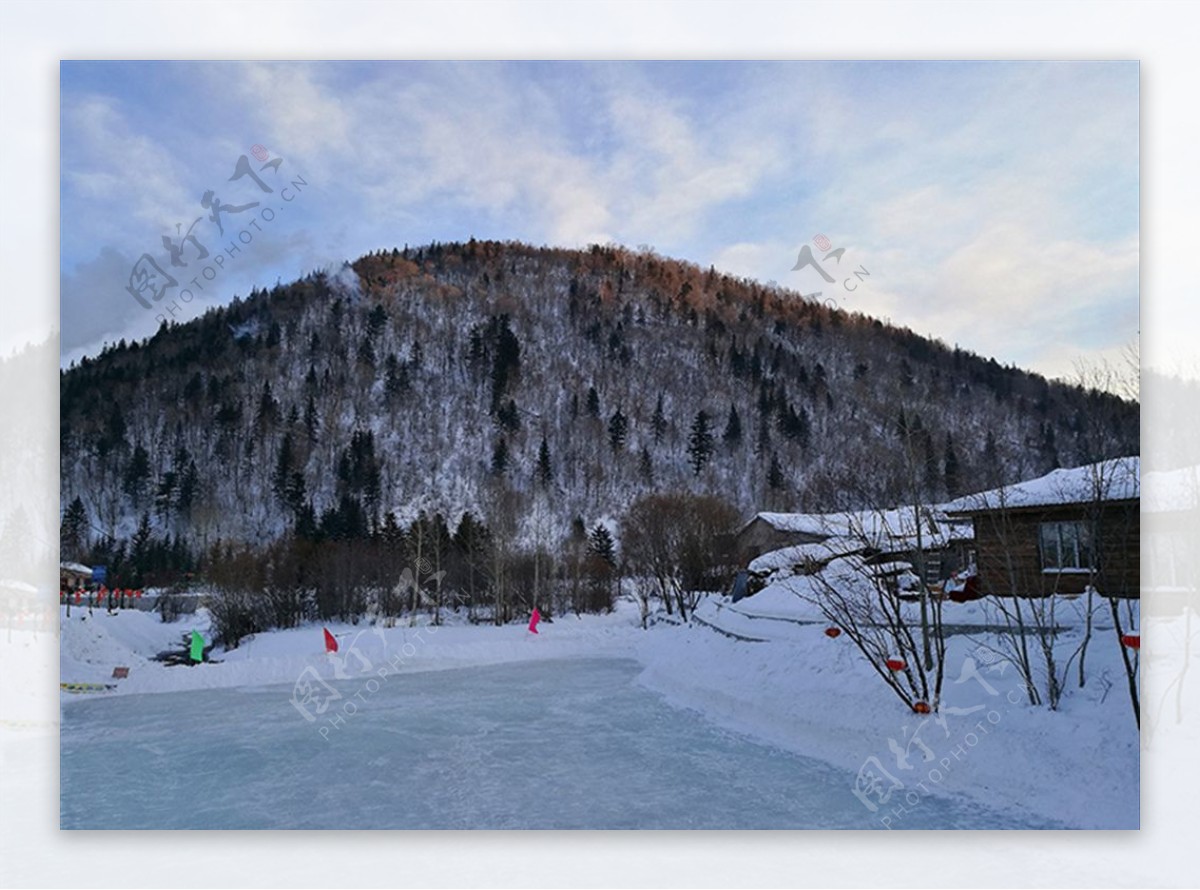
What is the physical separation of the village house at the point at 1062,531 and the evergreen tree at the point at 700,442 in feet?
50.2

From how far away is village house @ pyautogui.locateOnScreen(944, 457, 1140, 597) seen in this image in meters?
6.38

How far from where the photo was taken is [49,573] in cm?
615

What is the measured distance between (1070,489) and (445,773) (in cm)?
677

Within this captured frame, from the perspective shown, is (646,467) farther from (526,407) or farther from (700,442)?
(526,407)

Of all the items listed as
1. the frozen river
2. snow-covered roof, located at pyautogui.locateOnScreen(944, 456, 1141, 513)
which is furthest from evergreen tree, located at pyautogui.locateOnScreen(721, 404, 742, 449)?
the frozen river

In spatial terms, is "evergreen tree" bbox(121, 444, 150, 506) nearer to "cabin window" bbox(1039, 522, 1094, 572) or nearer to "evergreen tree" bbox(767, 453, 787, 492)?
"cabin window" bbox(1039, 522, 1094, 572)

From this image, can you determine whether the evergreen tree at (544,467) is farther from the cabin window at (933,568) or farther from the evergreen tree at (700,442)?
the cabin window at (933,568)

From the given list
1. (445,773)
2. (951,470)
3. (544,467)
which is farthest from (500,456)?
(445,773)

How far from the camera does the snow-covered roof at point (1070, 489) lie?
6.26 m

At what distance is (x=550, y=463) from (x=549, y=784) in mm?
23778

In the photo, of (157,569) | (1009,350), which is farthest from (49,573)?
(157,569)

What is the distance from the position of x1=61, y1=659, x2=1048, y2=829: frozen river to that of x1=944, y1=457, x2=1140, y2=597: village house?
2.52 m

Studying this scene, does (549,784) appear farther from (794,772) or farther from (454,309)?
(454,309)

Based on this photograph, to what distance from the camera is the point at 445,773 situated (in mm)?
6543
